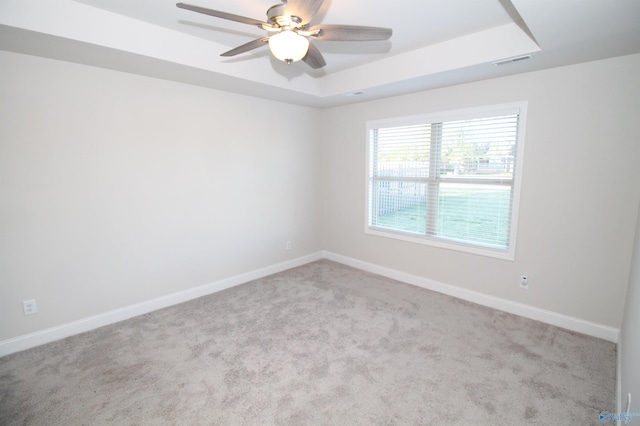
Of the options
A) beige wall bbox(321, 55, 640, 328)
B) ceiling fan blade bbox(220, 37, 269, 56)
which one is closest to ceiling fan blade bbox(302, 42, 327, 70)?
ceiling fan blade bbox(220, 37, 269, 56)

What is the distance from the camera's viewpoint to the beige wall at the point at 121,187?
2.48 metres

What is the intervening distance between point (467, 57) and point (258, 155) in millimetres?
2561

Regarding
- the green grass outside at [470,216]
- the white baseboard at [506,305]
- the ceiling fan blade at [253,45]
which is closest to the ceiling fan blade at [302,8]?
the ceiling fan blade at [253,45]

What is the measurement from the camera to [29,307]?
8.44 ft

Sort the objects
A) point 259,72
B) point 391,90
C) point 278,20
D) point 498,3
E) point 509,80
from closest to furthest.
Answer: point 278,20, point 498,3, point 509,80, point 259,72, point 391,90

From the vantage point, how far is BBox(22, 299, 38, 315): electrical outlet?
2553mm

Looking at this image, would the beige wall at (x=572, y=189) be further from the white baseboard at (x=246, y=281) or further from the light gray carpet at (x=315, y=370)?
the light gray carpet at (x=315, y=370)

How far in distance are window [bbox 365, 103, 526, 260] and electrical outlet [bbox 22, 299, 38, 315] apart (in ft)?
11.9

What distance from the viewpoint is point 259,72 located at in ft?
10.5

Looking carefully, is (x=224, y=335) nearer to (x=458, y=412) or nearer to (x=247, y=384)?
(x=247, y=384)

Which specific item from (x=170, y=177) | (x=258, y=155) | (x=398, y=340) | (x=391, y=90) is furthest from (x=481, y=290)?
(x=170, y=177)

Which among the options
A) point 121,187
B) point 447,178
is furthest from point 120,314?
point 447,178

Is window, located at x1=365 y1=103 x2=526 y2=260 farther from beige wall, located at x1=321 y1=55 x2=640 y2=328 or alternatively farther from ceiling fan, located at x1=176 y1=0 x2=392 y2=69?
ceiling fan, located at x1=176 y1=0 x2=392 y2=69

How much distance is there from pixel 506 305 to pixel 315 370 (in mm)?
2172
